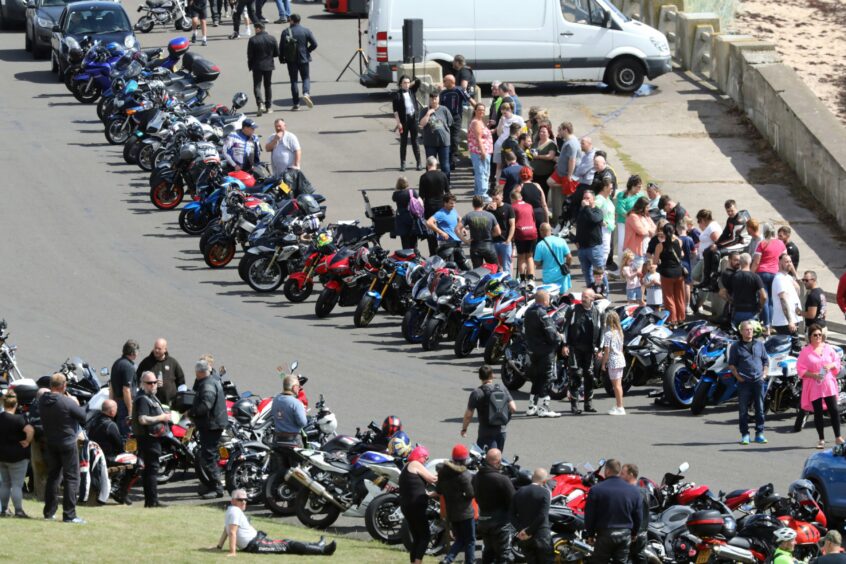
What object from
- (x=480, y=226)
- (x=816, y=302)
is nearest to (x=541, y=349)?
(x=816, y=302)

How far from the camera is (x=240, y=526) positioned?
1527 cm

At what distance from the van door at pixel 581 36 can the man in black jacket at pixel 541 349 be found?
16025mm

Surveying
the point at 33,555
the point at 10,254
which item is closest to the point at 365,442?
the point at 33,555

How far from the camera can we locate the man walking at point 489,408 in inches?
690

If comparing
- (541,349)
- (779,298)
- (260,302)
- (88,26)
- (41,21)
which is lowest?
(260,302)

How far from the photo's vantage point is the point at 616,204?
83.1 ft

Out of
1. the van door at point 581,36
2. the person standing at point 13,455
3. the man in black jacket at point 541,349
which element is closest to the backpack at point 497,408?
the man in black jacket at point 541,349

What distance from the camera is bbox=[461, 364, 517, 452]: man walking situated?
57.5ft

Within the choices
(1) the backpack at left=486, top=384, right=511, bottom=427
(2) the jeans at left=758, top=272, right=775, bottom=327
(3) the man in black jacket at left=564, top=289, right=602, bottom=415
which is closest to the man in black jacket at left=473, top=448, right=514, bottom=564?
(1) the backpack at left=486, top=384, right=511, bottom=427

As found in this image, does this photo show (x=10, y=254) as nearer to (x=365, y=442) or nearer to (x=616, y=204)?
(x=616, y=204)

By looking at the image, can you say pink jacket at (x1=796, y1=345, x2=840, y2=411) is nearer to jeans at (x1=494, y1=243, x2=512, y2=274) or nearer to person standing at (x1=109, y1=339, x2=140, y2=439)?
jeans at (x1=494, y1=243, x2=512, y2=274)

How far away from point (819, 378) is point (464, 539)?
5605mm

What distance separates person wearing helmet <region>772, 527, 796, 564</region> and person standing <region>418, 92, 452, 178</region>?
1529cm

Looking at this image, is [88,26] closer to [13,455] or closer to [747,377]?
[747,377]
